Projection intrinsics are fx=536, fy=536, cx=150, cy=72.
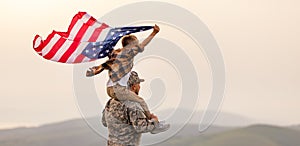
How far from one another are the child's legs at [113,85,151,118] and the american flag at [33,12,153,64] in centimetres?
27

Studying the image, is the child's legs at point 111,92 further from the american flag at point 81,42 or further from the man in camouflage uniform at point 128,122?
the american flag at point 81,42

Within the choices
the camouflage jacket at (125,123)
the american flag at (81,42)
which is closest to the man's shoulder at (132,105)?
the camouflage jacket at (125,123)

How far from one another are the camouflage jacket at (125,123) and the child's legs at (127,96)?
3 cm

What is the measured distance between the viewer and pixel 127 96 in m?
3.68

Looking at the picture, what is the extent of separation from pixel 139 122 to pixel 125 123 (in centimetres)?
11

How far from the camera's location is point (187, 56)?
3812mm

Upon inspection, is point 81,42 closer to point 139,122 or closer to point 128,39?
point 128,39

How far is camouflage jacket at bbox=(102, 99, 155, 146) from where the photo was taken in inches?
144

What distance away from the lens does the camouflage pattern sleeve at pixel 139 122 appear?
3.66 meters

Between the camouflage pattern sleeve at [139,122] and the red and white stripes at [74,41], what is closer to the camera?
the camouflage pattern sleeve at [139,122]

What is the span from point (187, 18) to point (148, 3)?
0.31m

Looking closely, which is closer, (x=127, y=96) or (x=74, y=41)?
(x=127, y=96)

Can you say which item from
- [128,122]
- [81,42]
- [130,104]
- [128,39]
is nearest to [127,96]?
[130,104]

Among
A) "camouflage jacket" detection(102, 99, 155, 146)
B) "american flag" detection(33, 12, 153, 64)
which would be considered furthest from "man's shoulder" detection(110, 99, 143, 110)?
"american flag" detection(33, 12, 153, 64)
